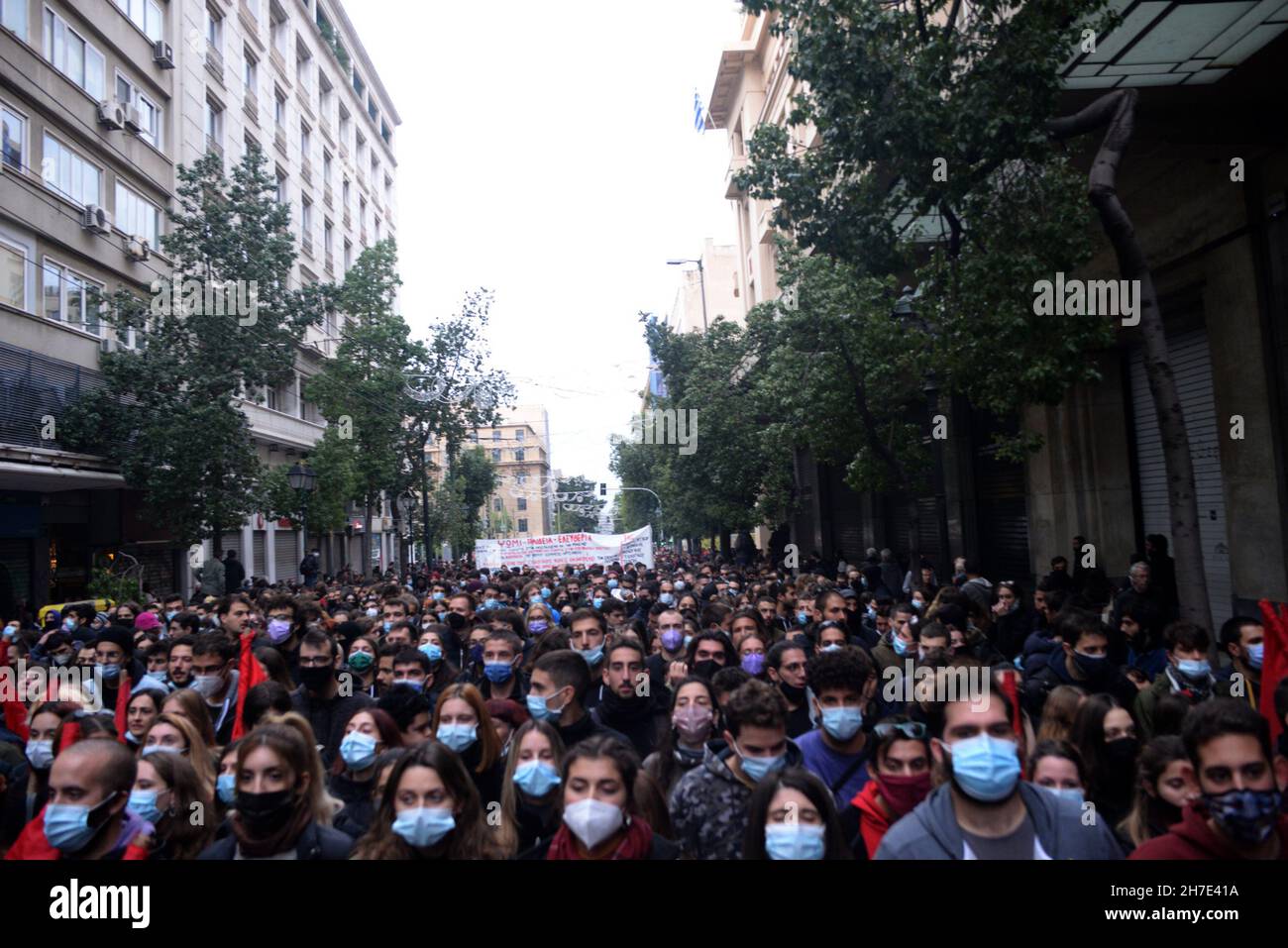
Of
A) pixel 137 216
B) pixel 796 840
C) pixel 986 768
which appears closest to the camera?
pixel 986 768

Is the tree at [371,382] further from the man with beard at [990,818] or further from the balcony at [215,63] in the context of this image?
the man with beard at [990,818]

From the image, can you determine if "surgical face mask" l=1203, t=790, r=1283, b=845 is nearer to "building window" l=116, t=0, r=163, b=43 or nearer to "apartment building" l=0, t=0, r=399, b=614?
"apartment building" l=0, t=0, r=399, b=614

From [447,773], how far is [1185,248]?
1237 centimetres

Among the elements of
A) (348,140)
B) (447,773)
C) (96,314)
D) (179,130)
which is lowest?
(447,773)

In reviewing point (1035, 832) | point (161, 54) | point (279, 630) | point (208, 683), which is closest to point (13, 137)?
point (161, 54)

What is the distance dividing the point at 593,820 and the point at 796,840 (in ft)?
2.69

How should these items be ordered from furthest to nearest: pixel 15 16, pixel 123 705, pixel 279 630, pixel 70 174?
pixel 70 174
pixel 15 16
pixel 279 630
pixel 123 705

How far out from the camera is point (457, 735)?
5016mm

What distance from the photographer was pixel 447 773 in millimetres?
3916

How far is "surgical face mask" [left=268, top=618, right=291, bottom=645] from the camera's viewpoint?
8.48 meters

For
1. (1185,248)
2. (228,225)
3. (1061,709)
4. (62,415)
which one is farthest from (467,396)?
(1061,709)

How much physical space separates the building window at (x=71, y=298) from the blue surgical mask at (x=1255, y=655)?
20.6m

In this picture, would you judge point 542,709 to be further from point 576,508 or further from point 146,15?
point 576,508
